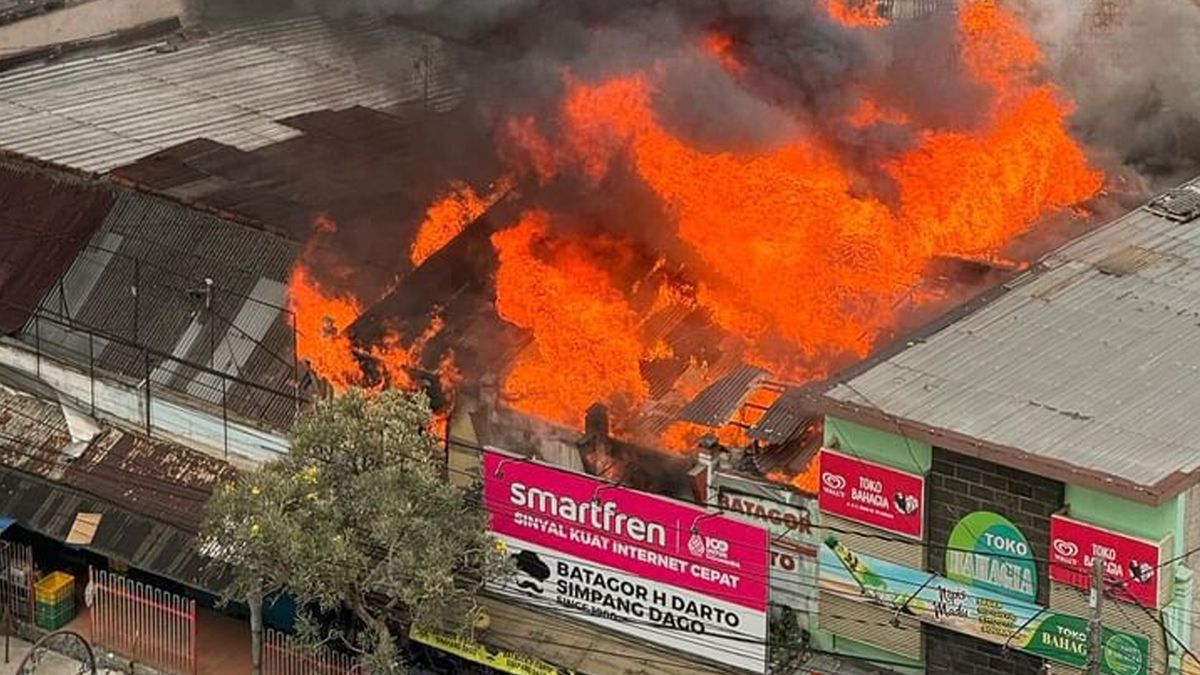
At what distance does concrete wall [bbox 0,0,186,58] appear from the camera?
50.4 meters

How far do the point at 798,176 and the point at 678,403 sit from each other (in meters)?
4.51

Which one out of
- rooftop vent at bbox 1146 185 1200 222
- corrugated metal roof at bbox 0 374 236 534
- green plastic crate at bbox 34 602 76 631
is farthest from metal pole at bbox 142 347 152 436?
rooftop vent at bbox 1146 185 1200 222

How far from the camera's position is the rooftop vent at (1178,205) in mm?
36344

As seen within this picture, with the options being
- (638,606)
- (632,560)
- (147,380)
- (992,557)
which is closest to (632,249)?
(632,560)

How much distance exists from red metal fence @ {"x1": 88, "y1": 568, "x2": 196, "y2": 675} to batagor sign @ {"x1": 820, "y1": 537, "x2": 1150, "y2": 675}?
10679 millimetres

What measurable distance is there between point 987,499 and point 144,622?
14.1 metres

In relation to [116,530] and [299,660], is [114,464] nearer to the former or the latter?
[116,530]

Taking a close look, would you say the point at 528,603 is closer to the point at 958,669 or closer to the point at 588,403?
the point at 588,403

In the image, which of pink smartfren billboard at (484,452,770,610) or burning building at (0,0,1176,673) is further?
burning building at (0,0,1176,673)

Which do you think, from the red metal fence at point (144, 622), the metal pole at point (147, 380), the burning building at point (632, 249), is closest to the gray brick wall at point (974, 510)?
the burning building at point (632, 249)

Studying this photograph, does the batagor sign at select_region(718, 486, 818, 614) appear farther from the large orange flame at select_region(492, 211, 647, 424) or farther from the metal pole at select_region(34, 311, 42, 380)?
the metal pole at select_region(34, 311, 42, 380)

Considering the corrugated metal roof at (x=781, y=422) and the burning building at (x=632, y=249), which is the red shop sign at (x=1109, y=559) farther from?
the corrugated metal roof at (x=781, y=422)

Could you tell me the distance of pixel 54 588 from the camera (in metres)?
37.2

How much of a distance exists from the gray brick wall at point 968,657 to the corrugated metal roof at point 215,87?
18.0m
